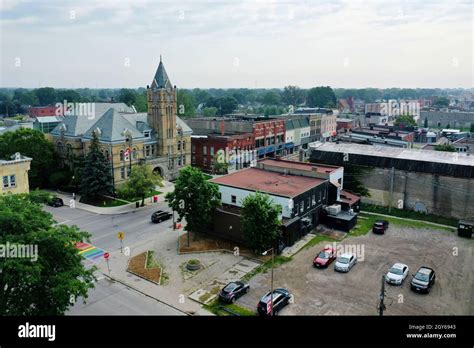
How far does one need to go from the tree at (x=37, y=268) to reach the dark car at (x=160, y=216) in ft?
66.9

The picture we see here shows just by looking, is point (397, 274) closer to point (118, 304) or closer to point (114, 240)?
point (118, 304)

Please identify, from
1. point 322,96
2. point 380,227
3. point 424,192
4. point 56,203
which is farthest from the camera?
point 322,96

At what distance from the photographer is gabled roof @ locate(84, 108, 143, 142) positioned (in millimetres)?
50281

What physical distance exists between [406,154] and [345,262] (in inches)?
939

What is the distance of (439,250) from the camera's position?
109 ft

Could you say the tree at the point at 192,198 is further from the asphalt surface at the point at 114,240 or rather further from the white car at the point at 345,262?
the white car at the point at 345,262

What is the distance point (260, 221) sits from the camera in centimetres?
2995

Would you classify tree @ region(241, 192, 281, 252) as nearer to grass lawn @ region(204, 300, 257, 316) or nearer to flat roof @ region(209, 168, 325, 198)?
flat roof @ region(209, 168, 325, 198)

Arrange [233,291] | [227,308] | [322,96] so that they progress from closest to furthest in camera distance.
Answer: [227,308] → [233,291] → [322,96]

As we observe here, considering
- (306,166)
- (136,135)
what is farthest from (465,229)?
(136,135)

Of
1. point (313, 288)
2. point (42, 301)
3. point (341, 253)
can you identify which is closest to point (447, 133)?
point (341, 253)

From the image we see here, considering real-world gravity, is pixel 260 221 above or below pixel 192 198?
below
